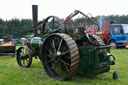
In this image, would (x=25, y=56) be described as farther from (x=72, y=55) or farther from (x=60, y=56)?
(x=72, y=55)

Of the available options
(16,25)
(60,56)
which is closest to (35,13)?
(60,56)

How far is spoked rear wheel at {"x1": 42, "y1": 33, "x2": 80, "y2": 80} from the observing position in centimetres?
355

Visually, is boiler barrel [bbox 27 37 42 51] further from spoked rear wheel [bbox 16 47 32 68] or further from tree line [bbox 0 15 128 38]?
tree line [bbox 0 15 128 38]

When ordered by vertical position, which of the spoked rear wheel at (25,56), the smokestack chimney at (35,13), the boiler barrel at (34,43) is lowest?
the spoked rear wheel at (25,56)

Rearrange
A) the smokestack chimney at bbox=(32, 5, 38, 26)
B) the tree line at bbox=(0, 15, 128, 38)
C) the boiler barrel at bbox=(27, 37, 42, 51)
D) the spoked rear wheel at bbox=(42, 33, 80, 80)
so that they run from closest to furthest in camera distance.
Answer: the spoked rear wheel at bbox=(42, 33, 80, 80), the boiler barrel at bbox=(27, 37, 42, 51), the smokestack chimney at bbox=(32, 5, 38, 26), the tree line at bbox=(0, 15, 128, 38)

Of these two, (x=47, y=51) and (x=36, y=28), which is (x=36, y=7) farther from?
(x=47, y=51)

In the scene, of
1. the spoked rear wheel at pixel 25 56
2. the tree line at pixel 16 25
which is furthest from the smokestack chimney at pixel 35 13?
the tree line at pixel 16 25

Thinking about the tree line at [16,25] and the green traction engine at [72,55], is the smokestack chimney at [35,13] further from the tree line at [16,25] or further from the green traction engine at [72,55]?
the tree line at [16,25]

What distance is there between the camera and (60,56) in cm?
387

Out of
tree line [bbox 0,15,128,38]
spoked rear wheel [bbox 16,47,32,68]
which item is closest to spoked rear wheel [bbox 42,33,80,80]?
spoked rear wheel [bbox 16,47,32,68]

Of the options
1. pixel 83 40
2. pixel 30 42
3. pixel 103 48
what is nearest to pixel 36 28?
pixel 30 42

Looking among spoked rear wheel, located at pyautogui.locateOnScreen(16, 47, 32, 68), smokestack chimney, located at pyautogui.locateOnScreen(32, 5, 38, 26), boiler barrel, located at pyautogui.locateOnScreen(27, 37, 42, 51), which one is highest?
smokestack chimney, located at pyautogui.locateOnScreen(32, 5, 38, 26)

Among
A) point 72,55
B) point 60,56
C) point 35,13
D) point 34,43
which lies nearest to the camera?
point 72,55

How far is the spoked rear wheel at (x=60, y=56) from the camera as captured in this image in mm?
3549
